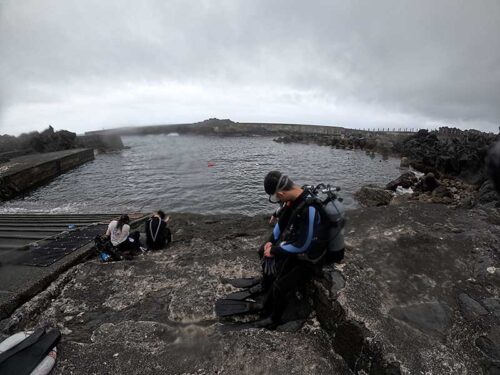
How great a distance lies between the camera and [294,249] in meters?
3.38

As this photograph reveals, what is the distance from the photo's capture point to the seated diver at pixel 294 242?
131 inches

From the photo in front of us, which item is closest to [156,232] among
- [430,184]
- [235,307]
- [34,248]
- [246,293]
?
[34,248]

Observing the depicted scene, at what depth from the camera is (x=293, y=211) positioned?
11.3ft

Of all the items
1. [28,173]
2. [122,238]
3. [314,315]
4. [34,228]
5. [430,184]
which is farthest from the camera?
[28,173]

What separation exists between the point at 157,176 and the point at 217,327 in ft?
63.7

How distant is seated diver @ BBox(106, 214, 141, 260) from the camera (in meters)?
6.62

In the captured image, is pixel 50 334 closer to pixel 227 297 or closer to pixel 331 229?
pixel 227 297

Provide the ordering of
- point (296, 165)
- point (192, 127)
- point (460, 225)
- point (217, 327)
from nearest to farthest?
point (217, 327) < point (460, 225) < point (296, 165) < point (192, 127)

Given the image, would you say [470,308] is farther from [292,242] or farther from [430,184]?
[430,184]

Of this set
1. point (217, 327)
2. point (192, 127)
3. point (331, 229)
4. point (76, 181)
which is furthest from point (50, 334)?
point (192, 127)

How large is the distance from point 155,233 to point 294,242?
183 inches

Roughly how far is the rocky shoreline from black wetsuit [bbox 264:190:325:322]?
390mm

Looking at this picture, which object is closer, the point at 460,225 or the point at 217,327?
the point at 217,327

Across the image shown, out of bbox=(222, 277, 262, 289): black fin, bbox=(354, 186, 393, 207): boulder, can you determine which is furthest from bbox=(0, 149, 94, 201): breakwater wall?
bbox=(354, 186, 393, 207): boulder
